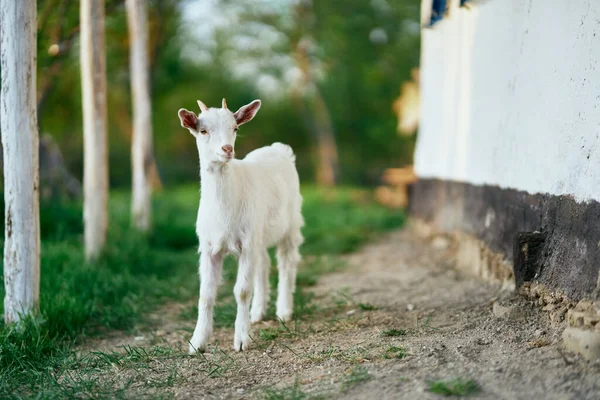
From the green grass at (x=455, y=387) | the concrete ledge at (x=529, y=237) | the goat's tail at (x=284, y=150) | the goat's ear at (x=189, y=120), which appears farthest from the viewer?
the goat's tail at (x=284, y=150)

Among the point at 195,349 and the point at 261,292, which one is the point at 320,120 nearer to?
the point at 261,292

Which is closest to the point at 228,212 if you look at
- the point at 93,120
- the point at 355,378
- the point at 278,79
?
the point at 355,378

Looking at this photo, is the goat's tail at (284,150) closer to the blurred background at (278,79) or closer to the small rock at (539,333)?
the small rock at (539,333)

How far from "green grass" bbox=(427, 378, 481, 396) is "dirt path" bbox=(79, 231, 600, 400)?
0.13ft

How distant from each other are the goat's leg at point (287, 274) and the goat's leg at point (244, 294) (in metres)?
0.78

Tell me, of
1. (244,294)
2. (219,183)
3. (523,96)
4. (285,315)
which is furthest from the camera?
(285,315)

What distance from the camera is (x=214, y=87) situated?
80.6 feet

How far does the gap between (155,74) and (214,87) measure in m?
5.74

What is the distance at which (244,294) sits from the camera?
16.9 feet

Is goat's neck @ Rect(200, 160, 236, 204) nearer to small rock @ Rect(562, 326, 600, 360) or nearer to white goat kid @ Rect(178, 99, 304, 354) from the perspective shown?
white goat kid @ Rect(178, 99, 304, 354)

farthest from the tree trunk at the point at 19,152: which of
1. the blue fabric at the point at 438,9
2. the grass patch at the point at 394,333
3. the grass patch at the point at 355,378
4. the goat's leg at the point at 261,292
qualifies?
the blue fabric at the point at 438,9

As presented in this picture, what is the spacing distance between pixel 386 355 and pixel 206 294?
1565 mm

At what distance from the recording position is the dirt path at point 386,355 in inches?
152

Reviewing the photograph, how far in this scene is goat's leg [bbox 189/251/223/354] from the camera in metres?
5.16
